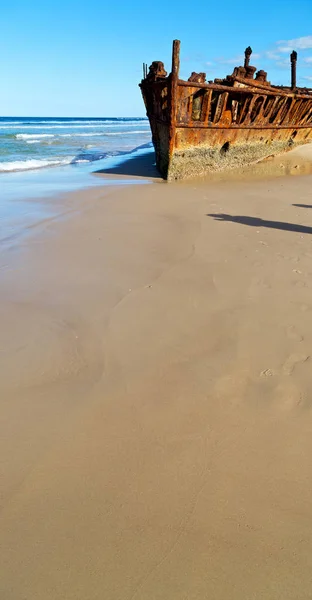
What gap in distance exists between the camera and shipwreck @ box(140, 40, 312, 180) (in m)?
7.81

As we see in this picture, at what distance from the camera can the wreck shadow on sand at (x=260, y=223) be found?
15.0 ft

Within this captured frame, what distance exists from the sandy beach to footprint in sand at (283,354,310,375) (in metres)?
0.01

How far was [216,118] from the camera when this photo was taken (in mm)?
8430

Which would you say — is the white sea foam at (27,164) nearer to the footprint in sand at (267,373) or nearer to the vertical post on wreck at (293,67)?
the vertical post on wreck at (293,67)

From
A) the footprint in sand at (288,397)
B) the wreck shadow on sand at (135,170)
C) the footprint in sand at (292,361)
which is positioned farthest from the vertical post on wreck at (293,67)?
the footprint in sand at (288,397)

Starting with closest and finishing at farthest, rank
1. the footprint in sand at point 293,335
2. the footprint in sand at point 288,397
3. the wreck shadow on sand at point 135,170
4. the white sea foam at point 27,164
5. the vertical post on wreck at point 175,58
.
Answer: the footprint in sand at point 288,397
the footprint in sand at point 293,335
the vertical post on wreck at point 175,58
the wreck shadow on sand at point 135,170
the white sea foam at point 27,164

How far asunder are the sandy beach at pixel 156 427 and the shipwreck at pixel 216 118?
17.1 feet

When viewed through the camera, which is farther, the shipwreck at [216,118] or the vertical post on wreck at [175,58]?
the shipwreck at [216,118]

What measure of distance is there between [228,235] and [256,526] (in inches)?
132

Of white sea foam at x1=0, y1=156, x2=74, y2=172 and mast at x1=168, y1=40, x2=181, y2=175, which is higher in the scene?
mast at x1=168, y1=40, x2=181, y2=175

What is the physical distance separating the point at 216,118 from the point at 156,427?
26.2 feet

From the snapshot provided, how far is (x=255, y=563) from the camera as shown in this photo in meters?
1.23

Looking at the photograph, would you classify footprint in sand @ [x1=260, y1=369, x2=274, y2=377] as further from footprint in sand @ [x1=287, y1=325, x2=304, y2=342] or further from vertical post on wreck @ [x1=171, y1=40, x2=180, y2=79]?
vertical post on wreck @ [x1=171, y1=40, x2=180, y2=79]

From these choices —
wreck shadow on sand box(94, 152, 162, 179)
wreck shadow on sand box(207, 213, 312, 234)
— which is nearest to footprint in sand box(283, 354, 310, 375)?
wreck shadow on sand box(207, 213, 312, 234)
